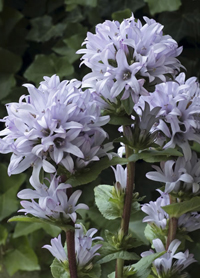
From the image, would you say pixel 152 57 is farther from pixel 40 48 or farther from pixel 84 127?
pixel 40 48

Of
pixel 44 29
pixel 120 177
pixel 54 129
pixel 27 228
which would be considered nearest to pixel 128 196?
pixel 120 177

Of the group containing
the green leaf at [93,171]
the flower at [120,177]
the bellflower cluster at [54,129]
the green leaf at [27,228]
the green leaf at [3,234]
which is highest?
the bellflower cluster at [54,129]

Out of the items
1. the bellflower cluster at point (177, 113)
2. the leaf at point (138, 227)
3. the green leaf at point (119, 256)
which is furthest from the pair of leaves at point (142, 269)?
the leaf at point (138, 227)

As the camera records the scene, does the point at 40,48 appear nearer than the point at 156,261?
No

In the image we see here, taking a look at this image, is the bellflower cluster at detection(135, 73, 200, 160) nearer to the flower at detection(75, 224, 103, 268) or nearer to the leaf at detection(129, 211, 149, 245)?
the flower at detection(75, 224, 103, 268)

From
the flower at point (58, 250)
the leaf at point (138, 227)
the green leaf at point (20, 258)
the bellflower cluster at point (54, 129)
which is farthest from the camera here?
the green leaf at point (20, 258)

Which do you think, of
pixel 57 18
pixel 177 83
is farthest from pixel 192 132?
pixel 57 18

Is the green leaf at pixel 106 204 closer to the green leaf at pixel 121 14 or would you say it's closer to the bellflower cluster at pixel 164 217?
the bellflower cluster at pixel 164 217
